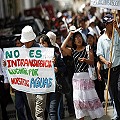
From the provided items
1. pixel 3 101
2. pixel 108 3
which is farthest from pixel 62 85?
pixel 108 3

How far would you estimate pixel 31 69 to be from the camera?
667 centimetres

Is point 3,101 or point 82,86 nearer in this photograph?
point 82,86

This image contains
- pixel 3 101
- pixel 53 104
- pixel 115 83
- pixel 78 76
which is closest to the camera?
pixel 53 104

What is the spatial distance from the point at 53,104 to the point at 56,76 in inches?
18.1

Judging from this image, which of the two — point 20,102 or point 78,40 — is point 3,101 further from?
point 78,40

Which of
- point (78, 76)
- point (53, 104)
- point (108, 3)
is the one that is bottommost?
point (53, 104)

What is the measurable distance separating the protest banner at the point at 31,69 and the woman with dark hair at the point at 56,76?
0.09 metres

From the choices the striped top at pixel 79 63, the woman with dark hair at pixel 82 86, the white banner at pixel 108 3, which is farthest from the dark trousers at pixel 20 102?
the white banner at pixel 108 3

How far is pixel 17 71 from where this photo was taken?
6.78m

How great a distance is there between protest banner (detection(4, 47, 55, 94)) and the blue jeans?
11cm

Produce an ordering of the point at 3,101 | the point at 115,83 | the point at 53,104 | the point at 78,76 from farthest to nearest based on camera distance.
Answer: the point at 3,101, the point at 115,83, the point at 78,76, the point at 53,104

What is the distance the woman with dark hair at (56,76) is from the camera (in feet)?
21.2

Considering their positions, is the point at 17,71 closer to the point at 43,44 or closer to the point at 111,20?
the point at 43,44

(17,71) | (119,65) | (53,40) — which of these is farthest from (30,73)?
(119,65)
